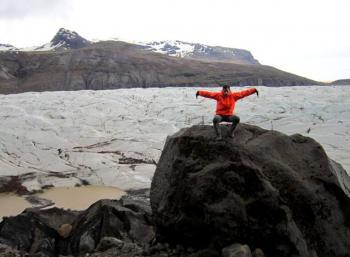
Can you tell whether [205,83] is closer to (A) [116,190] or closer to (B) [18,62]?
(B) [18,62]

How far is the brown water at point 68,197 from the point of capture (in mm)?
→ 16859

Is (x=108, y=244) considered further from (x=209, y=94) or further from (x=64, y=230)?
(x=209, y=94)

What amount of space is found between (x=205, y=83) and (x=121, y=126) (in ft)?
102

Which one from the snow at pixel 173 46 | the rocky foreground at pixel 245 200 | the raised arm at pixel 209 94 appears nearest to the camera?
the rocky foreground at pixel 245 200

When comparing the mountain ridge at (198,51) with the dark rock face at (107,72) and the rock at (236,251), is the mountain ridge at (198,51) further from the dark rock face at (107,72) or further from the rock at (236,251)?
the rock at (236,251)

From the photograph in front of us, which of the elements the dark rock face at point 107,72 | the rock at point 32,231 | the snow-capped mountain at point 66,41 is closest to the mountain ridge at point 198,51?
the snow-capped mountain at point 66,41

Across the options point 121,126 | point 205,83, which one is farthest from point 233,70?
point 121,126

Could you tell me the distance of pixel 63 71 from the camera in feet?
204

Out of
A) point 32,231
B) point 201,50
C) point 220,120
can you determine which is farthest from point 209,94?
point 201,50

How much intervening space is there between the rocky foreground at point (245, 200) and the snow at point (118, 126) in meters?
11.1

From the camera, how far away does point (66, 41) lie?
11481 cm

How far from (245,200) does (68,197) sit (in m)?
12.0

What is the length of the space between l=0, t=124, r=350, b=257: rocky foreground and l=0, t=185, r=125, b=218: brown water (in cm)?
835

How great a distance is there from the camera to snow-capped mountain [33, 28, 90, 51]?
371 feet
